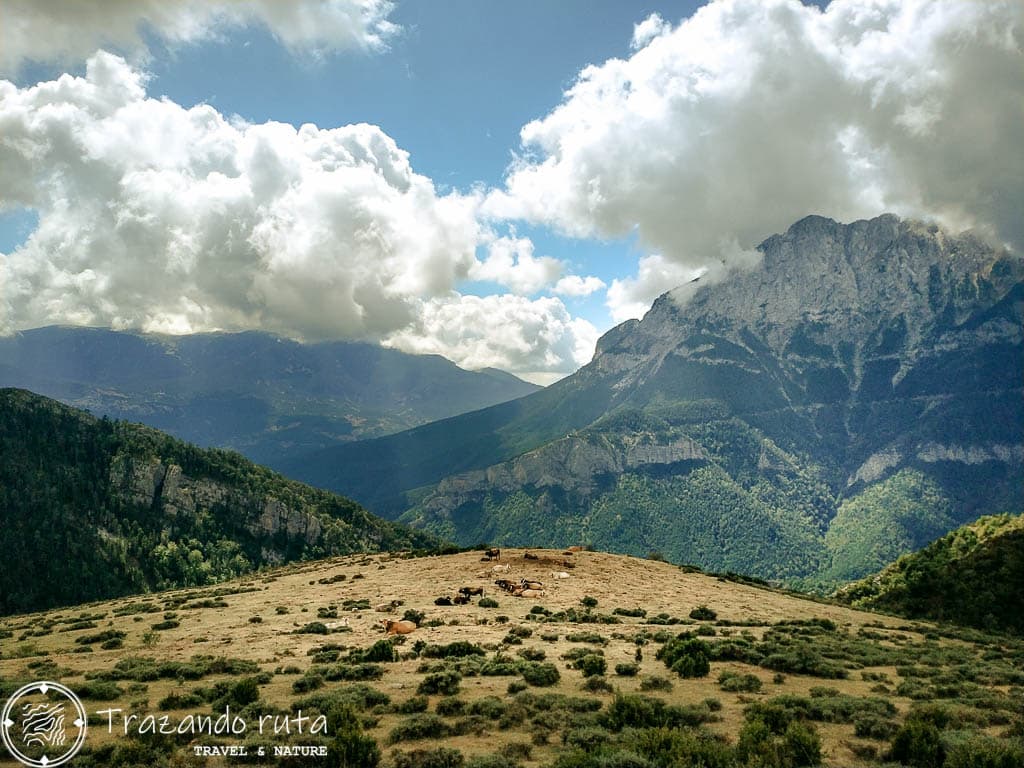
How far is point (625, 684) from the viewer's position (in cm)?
2717

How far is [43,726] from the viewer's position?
21.5 meters

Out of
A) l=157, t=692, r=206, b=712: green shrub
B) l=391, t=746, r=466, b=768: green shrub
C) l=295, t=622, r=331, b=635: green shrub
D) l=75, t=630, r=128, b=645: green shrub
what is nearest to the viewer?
l=391, t=746, r=466, b=768: green shrub

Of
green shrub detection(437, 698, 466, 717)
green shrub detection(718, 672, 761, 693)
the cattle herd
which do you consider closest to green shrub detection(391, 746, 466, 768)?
green shrub detection(437, 698, 466, 717)

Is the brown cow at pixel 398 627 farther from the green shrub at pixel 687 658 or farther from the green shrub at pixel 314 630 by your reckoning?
the green shrub at pixel 687 658

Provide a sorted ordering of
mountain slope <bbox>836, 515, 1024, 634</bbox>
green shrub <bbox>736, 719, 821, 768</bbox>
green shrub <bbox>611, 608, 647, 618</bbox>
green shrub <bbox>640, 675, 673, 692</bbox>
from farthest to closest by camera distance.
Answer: mountain slope <bbox>836, 515, 1024, 634</bbox> < green shrub <bbox>611, 608, 647, 618</bbox> < green shrub <bbox>640, 675, 673, 692</bbox> < green shrub <bbox>736, 719, 821, 768</bbox>

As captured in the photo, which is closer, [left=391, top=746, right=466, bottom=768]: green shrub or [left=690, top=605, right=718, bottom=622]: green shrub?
[left=391, top=746, right=466, bottom=768]: green shrub

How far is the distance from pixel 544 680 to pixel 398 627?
15.6m

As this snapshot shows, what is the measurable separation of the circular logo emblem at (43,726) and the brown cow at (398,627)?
716 inches

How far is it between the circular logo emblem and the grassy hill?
0.65 m

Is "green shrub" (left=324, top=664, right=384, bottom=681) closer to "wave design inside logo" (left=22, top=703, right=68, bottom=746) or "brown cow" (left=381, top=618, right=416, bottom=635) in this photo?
"brown cow" (left=381, top=618, right=416, bottom=635)

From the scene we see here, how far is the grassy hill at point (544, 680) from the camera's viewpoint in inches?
727

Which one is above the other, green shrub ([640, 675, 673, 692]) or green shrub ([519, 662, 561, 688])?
green shrub ([519, 662, 561, 688])

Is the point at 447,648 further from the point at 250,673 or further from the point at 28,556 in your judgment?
the point at 28,556

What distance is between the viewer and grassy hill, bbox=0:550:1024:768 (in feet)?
60.5
